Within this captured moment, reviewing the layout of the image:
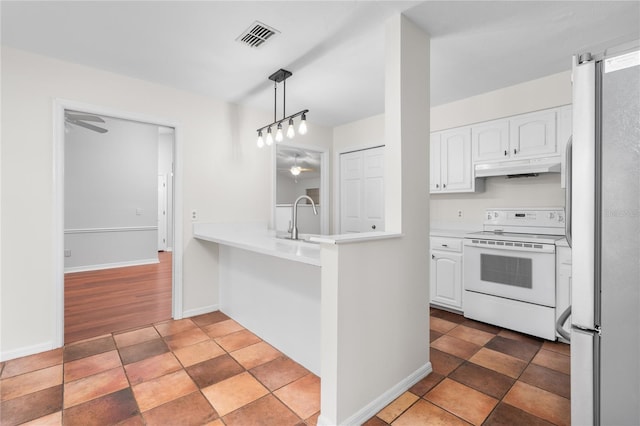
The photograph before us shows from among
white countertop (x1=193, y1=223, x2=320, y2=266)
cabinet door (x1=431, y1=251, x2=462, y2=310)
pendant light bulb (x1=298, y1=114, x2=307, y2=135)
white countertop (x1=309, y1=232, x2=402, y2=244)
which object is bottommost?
cabinet door (x1=431, y1=251, x2=462, y2=310)

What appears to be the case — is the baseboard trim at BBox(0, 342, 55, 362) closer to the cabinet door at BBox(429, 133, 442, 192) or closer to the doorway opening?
the doorway opening

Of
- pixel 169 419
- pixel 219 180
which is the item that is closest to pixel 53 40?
pixel 219 180

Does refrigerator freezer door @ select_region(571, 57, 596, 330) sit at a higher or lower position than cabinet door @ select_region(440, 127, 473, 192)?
lower

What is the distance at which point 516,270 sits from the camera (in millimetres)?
2867

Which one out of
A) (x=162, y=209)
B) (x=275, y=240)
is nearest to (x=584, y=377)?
(x=275, y=240)

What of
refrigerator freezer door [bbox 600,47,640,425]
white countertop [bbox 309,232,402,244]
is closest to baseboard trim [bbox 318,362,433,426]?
white countertop [bbox 309,232,402,244]

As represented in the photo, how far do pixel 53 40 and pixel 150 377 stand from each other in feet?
8.41

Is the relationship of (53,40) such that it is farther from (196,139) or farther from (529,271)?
(529,271)

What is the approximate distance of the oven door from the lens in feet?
8.85

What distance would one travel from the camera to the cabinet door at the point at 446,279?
11.0 ft

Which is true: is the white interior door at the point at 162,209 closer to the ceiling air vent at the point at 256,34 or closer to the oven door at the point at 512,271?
the ceiling air vent at the point at 256,34

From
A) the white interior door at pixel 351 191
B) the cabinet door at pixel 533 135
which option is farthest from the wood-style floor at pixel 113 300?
the cabinet door at pixel 533 135

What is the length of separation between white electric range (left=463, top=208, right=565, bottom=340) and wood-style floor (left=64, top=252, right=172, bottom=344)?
3.27 m

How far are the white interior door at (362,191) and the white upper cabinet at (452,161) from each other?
2.63ft
